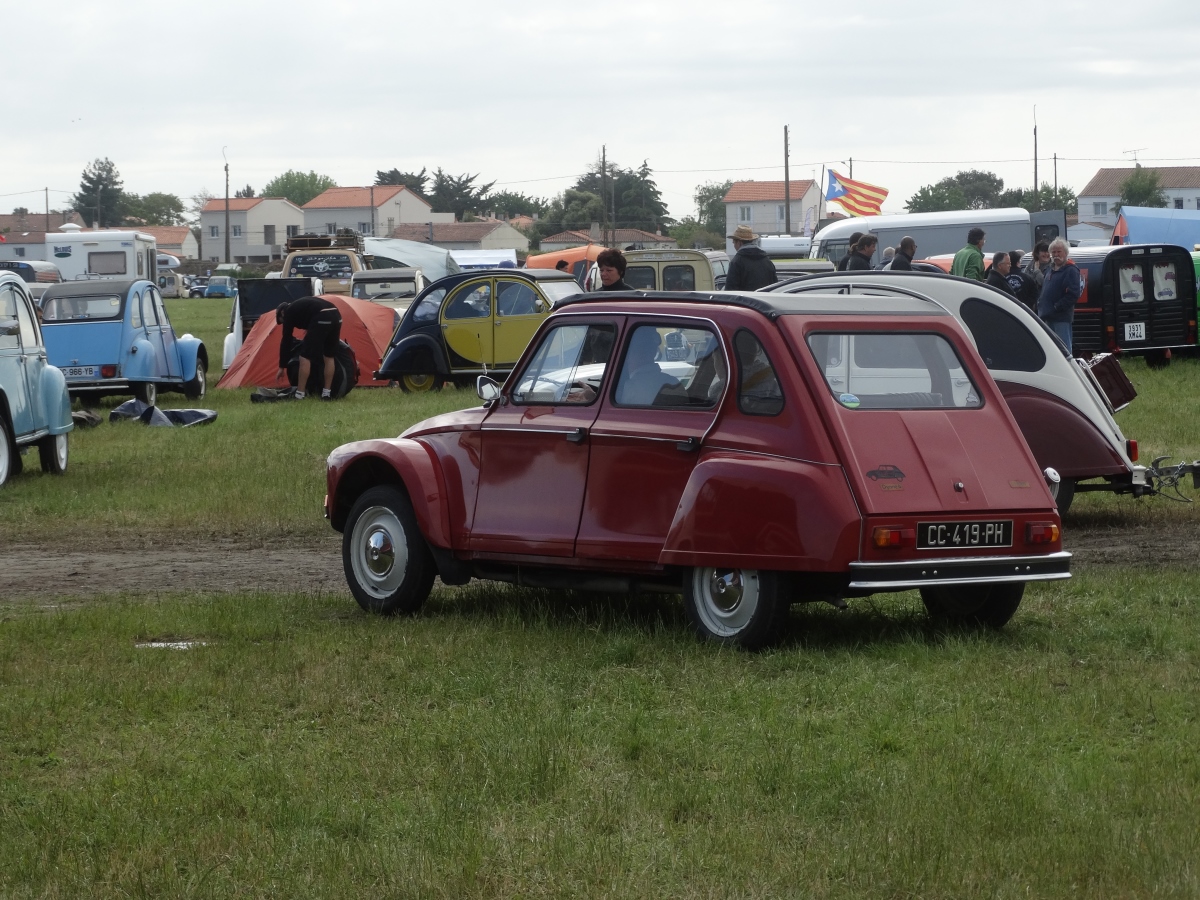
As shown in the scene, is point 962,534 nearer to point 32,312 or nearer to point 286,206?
point 32,312

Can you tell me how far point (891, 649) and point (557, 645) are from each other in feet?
4.86

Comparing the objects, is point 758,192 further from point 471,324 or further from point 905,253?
point 905,253

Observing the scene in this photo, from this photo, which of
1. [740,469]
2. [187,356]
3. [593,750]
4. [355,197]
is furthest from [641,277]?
[355,197]

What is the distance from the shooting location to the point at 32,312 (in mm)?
16312

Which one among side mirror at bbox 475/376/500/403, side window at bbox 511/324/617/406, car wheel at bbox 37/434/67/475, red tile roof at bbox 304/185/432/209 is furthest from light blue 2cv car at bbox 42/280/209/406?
red tile roof at bbox 304/185/432/209

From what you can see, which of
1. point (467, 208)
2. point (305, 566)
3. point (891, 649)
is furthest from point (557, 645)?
point (467, 208)

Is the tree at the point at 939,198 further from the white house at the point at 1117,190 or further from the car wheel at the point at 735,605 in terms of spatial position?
the car wheel at the point at 735,605

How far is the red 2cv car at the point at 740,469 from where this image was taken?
6.89m

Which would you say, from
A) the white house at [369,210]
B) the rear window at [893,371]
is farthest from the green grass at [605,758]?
the white house at [369,210]

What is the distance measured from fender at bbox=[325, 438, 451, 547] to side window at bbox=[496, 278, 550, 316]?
612 inches

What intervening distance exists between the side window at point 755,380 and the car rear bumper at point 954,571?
2.70 ft

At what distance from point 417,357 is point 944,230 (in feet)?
48.5

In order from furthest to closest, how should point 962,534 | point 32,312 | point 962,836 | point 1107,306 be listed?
point 1107,306 → point 32,312 → point 962,534 → point 962,836

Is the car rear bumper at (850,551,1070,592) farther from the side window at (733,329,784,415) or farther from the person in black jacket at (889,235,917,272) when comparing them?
→ the person in black jacket at (889,235,917,272)
